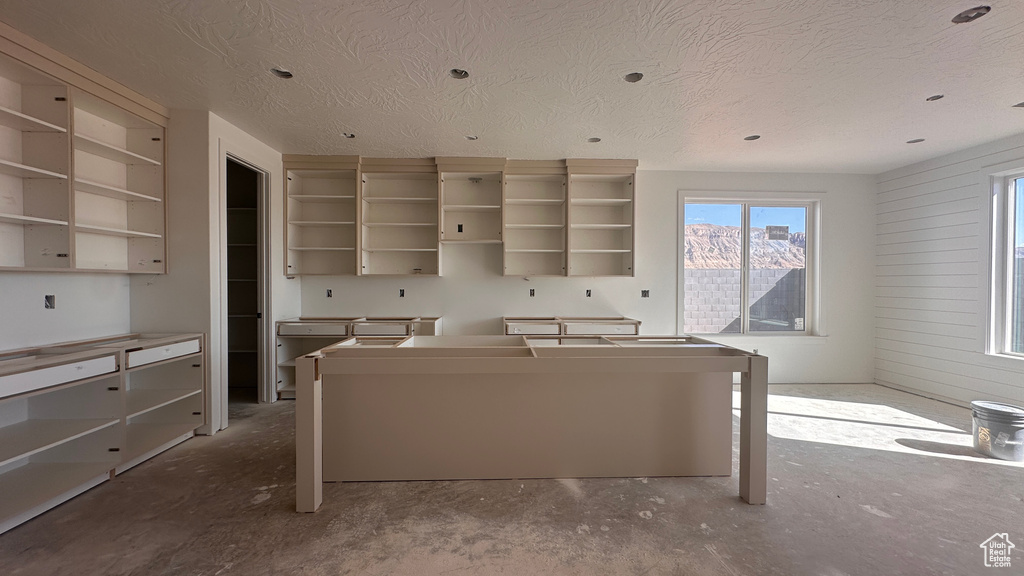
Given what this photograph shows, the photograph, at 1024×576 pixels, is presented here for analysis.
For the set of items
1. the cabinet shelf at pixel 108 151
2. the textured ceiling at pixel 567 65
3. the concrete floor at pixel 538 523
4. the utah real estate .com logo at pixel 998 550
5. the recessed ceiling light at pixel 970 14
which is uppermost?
the textured ceiling at pixel 567 65

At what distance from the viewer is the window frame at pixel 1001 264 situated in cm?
392

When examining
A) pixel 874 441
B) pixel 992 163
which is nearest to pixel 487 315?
pixel 874 441

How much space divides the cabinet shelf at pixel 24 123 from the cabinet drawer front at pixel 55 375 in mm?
1387

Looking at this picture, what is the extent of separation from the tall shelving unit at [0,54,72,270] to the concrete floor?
59.2 inches

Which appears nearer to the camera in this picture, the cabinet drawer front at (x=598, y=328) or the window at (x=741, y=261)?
the cabinet drawer front at (x=598, y=328)

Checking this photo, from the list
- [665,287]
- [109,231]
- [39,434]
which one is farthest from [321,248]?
[665,287]

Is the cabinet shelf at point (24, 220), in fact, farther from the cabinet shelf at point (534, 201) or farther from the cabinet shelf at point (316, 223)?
the cabinet shelf at point (534, 201)

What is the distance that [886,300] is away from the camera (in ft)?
16.8

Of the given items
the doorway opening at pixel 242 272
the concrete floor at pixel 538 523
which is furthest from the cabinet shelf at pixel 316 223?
the concrete floor at pixel 538 523

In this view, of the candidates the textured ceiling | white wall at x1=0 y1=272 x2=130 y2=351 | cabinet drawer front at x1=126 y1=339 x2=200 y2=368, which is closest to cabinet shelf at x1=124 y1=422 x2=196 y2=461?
cabinet drawer front at x1=126 y1=339 x2=200 y2=368

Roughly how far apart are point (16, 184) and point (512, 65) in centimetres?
315

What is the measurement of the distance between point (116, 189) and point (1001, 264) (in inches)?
299

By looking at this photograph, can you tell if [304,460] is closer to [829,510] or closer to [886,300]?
[829,510]

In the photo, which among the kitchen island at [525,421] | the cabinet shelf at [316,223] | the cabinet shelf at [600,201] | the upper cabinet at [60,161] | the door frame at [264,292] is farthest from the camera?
the cabinet shelf at [600,201]
